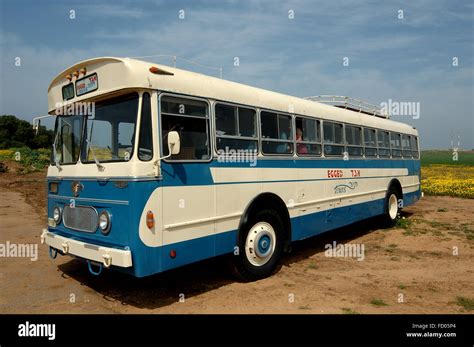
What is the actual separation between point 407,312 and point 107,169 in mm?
4193

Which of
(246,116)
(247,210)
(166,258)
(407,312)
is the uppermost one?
(246,116)

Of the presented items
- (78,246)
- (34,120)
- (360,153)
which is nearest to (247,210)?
(78,246)

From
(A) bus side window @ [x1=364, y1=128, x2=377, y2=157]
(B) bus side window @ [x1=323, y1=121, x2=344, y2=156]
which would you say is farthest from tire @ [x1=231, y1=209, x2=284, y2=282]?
(A) bus side window @ [x1=364, y1=128, x2=377, y2=157]

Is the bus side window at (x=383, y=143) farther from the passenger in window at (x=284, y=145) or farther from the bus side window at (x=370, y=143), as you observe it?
the passenger in window at (x=284, y=145)

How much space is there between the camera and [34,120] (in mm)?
5652

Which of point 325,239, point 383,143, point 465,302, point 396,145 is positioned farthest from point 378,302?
point 396,145

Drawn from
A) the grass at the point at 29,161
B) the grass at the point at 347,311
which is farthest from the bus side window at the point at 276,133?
the grass at the point at 29,161

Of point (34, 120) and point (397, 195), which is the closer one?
point (34, 120)

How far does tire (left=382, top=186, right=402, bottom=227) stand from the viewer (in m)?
10.4

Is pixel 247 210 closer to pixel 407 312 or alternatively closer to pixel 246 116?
pixel 246 116

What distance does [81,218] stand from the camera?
4.91 meters

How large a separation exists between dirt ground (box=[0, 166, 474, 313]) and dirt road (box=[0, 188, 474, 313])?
14 mm

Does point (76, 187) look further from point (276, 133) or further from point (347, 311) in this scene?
point (347, 311)

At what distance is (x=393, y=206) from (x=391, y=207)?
152 mm
